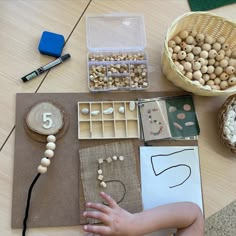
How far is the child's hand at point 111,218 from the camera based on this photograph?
2.15 feet

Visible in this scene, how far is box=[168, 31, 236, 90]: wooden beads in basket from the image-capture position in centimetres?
79

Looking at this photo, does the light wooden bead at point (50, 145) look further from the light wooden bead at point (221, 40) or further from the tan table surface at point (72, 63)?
the light wooden bead at point (221, 40)

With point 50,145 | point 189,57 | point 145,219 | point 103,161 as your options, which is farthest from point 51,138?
point 189,57

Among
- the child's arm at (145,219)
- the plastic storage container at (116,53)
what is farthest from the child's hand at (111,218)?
the plastic storage container at (116,53)

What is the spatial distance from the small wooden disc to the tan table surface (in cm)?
4

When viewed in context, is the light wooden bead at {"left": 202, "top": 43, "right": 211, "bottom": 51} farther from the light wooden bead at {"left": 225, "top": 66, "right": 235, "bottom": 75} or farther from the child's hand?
the child's hand

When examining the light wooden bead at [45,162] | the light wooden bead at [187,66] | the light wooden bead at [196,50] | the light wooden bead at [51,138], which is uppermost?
the light wooden bead at [196,50]

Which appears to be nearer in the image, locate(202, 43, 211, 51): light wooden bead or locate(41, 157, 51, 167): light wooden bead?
locate(41, 157, 51, 167): light wooden bead

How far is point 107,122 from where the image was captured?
0.79m

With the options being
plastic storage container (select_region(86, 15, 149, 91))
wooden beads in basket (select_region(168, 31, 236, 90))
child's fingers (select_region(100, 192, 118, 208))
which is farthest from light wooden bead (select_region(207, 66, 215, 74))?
child's fingers (select_region(100, 192, 118, 208))

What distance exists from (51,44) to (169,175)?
39cm

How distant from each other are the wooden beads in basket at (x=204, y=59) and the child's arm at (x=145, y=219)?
276 millimetres

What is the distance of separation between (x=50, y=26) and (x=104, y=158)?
0.33m

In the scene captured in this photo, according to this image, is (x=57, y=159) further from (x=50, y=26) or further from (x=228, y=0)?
(x=228, y=0)
